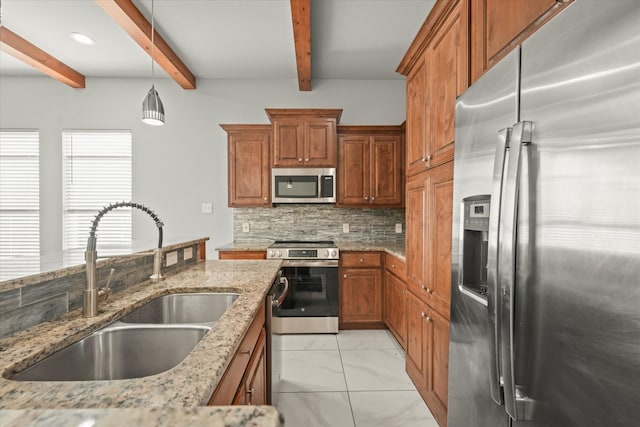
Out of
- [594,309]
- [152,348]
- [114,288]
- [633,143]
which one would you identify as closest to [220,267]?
[114,288]

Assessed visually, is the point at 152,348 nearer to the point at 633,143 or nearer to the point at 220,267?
the point at 220,267

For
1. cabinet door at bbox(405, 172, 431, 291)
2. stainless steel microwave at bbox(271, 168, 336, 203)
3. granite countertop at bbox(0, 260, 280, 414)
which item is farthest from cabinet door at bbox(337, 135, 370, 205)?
granite countertop at bbox(0, 260, 280, 414)

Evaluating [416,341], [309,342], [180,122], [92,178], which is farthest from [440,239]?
[92,178]

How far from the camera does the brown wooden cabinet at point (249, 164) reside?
142 inches

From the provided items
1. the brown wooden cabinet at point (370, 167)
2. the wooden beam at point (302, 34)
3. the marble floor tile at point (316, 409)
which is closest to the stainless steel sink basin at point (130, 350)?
the marble floor tile at point (316, 409)

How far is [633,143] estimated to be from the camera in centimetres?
66

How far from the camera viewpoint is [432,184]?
193 centimetres

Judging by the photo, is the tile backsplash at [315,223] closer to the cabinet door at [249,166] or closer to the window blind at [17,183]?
the cabinet door at [249,166]

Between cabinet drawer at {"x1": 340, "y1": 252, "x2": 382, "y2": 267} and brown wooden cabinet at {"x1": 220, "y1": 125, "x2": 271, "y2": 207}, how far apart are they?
43.1 inches

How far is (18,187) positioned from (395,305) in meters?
4.63

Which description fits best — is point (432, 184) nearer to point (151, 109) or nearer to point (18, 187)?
point (151, 109)

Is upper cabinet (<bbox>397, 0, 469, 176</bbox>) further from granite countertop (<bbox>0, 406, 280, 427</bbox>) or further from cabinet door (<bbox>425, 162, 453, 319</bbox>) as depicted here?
granite countertop (<bbox>0, 406, 280, 427</bbox>)

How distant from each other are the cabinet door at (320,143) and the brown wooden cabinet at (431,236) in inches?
53.7

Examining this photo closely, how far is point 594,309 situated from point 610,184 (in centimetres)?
29
